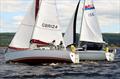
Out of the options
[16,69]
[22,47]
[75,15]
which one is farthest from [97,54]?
[16,69]

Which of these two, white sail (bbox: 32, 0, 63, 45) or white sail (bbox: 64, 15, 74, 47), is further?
white sail (bbox: 64, 15, 74, 47)

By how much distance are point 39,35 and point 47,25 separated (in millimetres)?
1824

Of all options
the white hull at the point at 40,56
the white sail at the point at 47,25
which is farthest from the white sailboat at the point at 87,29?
the white hull at the point at 40,56

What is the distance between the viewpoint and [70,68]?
57.6 meters

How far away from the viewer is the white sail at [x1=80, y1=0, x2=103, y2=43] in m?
76.4

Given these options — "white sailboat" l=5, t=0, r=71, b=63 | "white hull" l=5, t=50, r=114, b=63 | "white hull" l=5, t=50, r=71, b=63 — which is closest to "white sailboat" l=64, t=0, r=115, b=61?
"white hull" l=5, t=50, r=114, b=63

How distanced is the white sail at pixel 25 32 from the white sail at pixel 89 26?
50.3ft

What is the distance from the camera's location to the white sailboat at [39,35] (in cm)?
6031

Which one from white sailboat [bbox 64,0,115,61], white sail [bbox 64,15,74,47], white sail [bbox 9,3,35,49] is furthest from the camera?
white sailboat [bbox 64,0,115,61]

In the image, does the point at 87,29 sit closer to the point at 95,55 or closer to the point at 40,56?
the point at 95,55

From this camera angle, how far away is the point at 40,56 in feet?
194

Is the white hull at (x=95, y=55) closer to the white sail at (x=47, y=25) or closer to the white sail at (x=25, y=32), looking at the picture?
the white sail at (x=47, y=25)

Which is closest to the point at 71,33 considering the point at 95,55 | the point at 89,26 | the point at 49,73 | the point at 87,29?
the point at 87,29

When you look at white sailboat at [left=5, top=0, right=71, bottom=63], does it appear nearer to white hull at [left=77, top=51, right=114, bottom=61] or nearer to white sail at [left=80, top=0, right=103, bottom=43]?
white hull at [left=77, top=51, right=114, bottom=61]
